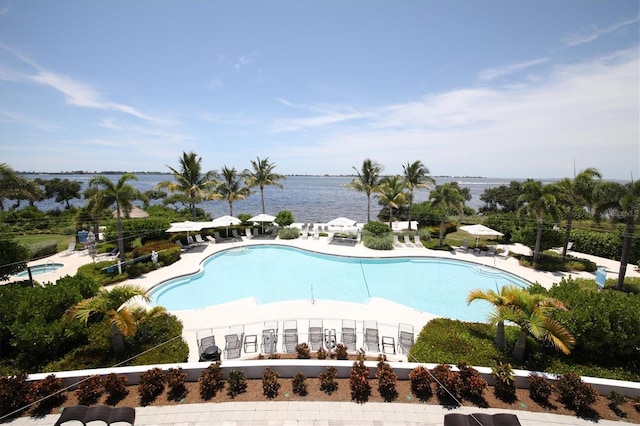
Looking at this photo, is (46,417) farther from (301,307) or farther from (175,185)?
(175,185)

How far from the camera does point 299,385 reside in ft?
23.2

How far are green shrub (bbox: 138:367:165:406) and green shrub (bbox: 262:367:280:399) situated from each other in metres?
2.45

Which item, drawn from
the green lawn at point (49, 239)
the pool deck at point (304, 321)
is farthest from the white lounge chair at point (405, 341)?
the green lawn at point (49, 239)

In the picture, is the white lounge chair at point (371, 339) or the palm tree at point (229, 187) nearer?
the white lounge chair at point (371, 339)

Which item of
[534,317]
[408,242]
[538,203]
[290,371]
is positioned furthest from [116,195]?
[538,203]

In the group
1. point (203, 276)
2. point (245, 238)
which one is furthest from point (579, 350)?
point (245, 238)

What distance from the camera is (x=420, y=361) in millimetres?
8250

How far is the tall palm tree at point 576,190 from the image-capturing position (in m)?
16.3

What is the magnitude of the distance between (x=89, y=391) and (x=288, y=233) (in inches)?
735

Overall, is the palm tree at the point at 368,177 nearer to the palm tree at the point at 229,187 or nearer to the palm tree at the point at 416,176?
the palm tree at the point at 416,176

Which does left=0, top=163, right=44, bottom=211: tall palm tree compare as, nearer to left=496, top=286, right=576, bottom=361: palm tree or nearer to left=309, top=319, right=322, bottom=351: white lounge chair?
left=309, top=319, right=322, bottom=351: white lounge chair

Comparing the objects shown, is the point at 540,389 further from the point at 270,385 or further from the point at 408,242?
the point at 408,242

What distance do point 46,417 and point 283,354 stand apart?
5448 millimetres

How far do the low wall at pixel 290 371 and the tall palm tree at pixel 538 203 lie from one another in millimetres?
12004
